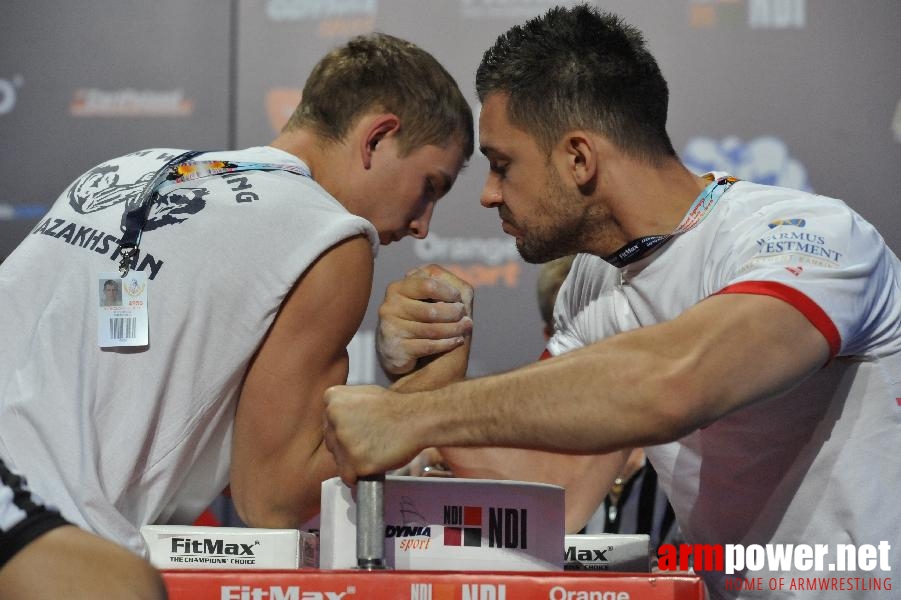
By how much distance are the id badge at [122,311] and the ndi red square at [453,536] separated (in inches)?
21.0

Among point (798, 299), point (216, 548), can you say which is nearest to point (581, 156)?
point (798, 299)

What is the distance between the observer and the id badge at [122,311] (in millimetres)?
1575

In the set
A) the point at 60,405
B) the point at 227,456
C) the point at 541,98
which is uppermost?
the point at 541,98

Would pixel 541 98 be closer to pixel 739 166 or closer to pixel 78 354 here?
pixel 78 354

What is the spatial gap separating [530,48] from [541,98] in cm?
11

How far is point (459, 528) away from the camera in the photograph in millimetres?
1456

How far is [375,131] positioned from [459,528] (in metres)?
0.89

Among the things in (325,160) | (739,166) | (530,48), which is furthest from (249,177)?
(739,166)

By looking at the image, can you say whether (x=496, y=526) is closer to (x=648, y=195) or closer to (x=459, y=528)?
(x=459, y=528)

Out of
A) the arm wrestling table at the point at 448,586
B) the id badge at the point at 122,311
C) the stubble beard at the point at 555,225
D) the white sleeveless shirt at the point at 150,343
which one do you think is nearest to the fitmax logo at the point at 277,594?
the arm wrestling table at the point at 448,586

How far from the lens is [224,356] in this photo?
1616 mm

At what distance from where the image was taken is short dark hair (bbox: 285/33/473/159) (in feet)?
6.78

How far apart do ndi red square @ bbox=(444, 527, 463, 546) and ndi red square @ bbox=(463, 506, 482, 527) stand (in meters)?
0.02

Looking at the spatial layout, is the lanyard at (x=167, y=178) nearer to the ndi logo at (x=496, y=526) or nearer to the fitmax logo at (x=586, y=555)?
the ndi logo at (x=496, y=526)
